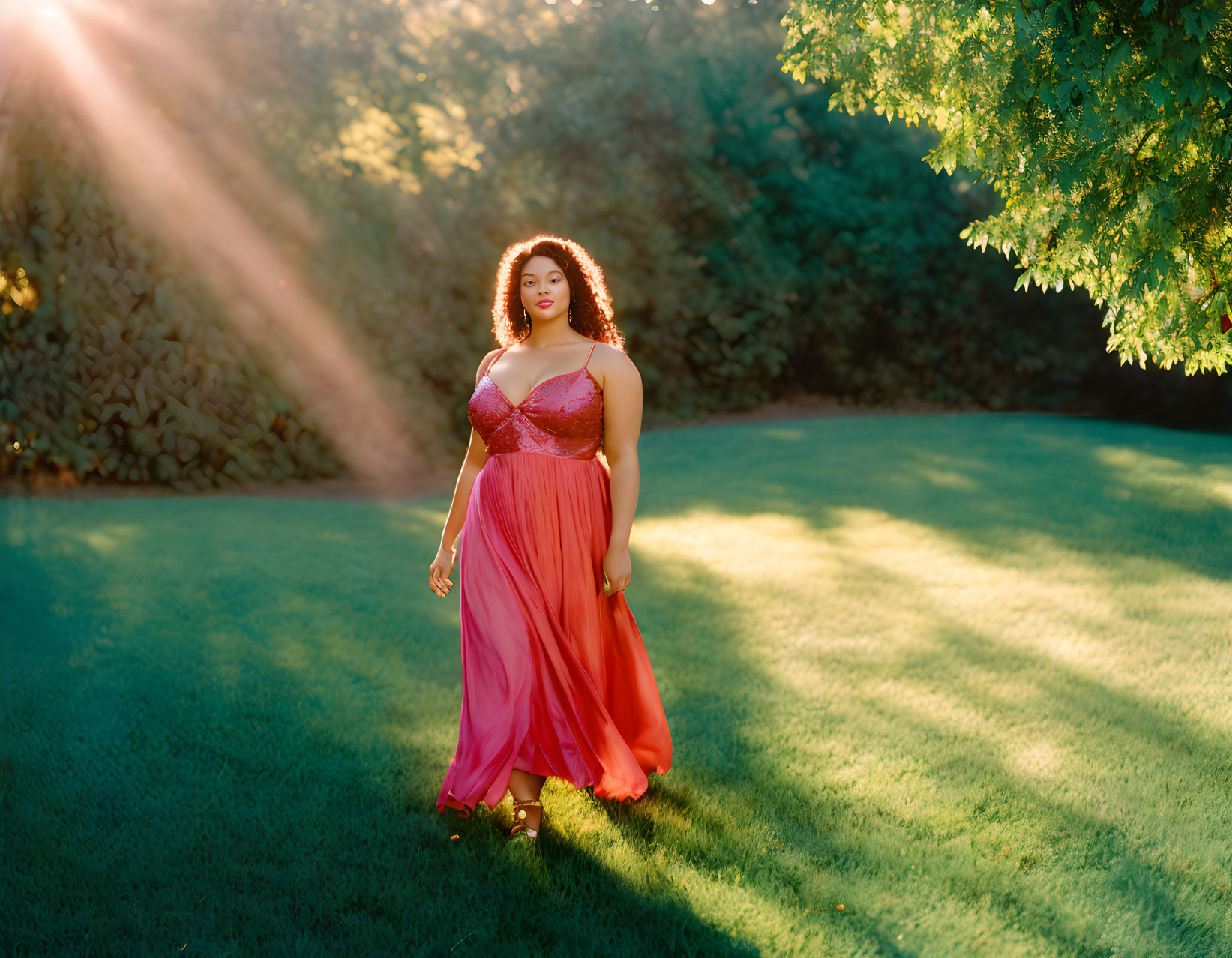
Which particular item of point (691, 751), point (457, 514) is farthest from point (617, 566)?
point (691, 751)

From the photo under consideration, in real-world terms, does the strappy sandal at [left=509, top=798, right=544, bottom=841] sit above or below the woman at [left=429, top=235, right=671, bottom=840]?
below

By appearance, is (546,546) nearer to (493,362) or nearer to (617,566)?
(617,566)

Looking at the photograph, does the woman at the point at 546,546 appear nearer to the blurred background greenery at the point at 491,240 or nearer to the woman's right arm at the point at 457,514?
the woman's right arm at the point at 457,514

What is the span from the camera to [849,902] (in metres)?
3.01

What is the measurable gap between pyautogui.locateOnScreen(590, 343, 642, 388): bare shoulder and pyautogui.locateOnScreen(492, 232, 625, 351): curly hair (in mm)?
106

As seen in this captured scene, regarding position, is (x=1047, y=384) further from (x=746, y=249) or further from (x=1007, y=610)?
(x=1007, y=610)

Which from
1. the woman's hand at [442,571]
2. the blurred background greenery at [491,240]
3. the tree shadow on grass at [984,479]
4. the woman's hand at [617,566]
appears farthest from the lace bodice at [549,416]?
the blurred background greenery at [491,240]

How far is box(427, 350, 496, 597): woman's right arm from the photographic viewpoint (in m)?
3.64

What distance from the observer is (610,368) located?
3.37m

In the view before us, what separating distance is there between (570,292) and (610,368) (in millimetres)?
335

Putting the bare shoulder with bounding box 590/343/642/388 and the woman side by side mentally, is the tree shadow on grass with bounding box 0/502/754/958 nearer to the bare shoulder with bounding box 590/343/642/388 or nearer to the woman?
the woman

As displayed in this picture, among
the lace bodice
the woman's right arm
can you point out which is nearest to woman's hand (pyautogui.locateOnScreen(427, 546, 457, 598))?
the woman's right arm

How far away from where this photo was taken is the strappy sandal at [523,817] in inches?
129

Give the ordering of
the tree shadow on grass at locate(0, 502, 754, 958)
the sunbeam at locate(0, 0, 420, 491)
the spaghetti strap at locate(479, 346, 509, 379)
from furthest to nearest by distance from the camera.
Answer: the sunbeam at locate(0, 0, 420, 491)
the spaghetti strap at locate(479, 346, 509, 379)
the tree shadow on grass at locate(0, 502, 754, 958)
